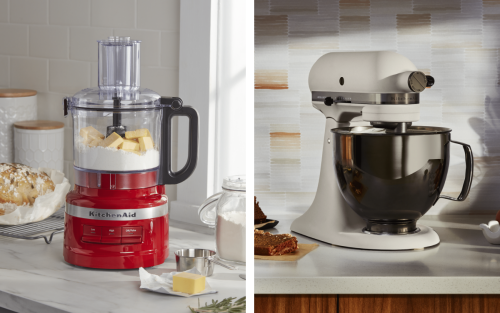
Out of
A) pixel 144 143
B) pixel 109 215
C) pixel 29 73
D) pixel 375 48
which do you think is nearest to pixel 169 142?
pixel 144 143

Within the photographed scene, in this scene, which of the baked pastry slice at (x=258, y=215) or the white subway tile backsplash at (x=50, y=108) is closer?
the baked pastry slice at (x=258, y=215)

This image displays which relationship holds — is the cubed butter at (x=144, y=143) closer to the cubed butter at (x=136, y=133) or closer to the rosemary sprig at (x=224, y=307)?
the cubed butter at (x=136, y=133)

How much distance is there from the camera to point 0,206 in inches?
44.3

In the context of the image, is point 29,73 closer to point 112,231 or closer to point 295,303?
point 112,231

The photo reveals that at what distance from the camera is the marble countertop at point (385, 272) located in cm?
83

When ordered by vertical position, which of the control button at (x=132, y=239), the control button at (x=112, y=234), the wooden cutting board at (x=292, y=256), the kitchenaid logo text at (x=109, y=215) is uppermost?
the kitchenaid logo text at (x=109, y=215)

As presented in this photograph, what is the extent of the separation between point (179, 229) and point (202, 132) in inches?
9.5

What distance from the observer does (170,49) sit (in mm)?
1356

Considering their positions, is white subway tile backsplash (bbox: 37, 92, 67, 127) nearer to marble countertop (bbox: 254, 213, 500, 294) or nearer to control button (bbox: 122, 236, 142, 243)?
control button (bbox: 122, 236, 142, 243)

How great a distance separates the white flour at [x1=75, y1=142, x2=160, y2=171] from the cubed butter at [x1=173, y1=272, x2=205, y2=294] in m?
0.22

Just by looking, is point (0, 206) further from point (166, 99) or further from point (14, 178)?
point (166, 99)

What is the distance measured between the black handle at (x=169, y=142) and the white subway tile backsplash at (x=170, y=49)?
38 centimetres

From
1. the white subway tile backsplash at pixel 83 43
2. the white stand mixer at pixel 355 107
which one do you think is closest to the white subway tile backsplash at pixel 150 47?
the white subway tile backsplash at pixel 83 43

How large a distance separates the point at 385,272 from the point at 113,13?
97cm
